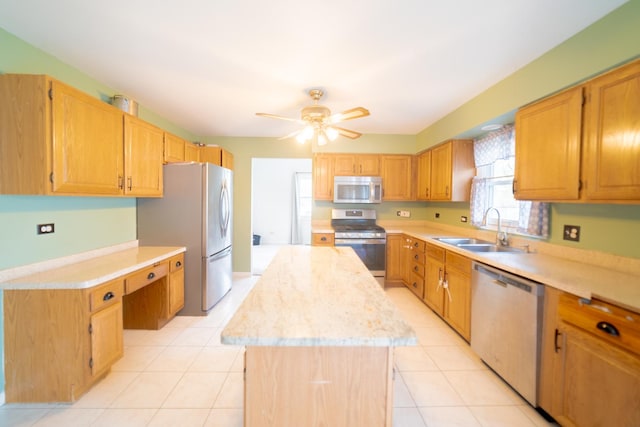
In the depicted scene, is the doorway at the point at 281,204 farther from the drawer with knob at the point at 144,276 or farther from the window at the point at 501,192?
the window at the point at 501,192

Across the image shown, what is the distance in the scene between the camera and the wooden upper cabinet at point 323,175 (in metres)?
3.97

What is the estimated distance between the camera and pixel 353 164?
3.99 m

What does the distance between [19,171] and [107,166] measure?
51 centimetres

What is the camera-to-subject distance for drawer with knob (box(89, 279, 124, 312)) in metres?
1.65

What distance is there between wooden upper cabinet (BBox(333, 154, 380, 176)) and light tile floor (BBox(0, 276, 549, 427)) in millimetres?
2489

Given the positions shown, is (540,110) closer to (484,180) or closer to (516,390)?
(484,180)

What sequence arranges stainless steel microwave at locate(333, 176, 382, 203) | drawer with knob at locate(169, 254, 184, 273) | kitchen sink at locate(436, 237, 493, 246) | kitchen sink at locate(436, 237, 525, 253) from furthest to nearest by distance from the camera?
stainless steel microwave at locate(333, 176, 382, 203) → kitchen sink at locate(436, 237, 493, 246) → drawer with knob at locate(169, 254, 184, 273) → kitchen sink at locate(436, 237, 525, 253)

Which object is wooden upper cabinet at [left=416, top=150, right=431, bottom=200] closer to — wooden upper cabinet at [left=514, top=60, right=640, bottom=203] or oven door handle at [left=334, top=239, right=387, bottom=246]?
oven door handle at [left=334, top=239, right=387, bottom=246]

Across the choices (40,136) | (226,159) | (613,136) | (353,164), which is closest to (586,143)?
(613,136)

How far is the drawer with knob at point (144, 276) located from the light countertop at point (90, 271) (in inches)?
2.3

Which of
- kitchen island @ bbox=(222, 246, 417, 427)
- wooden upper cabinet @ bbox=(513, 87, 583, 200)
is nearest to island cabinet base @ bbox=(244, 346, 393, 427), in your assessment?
kitchen island @ bbox=(222, 246, 417, 427)

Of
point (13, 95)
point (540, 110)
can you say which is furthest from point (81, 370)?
point (540, 110)

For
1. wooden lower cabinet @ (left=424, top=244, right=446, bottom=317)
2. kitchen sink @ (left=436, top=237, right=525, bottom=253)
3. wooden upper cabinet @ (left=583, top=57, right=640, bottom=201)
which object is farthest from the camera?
wooden lower cabinet @ (left=424, top=244, right=446, bottom=317)

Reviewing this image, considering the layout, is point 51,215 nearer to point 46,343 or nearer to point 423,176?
point 46,343
